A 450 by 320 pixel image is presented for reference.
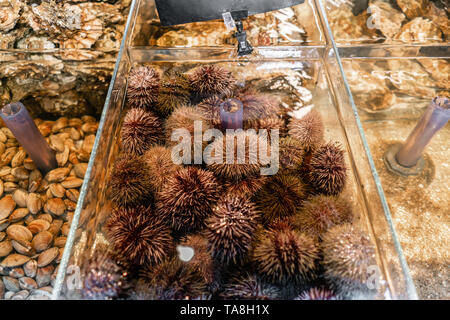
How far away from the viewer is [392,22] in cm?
160

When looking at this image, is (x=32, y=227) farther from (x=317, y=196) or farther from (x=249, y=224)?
(x=317, y=196)

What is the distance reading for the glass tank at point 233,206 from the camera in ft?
2.60

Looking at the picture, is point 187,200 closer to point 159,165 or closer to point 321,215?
point 159,165

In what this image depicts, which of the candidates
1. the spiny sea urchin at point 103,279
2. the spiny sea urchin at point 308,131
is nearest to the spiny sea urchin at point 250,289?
the spiny sea urchin at point 103,279

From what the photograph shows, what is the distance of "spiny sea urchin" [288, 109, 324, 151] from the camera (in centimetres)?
102

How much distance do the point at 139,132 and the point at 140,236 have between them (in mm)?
333

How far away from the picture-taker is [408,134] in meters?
1.41

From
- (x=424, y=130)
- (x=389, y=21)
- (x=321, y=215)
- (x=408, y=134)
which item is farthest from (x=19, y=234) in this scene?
(x=389, y=21)

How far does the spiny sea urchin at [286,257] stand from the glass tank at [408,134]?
52cm

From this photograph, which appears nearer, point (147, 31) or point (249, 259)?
point (249, 259)

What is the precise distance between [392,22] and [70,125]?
1531 millimetres

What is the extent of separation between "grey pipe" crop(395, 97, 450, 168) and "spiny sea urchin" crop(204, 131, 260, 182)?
0.62m

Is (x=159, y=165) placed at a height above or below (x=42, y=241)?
above

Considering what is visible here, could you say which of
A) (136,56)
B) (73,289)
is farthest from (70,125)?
(73,289)
